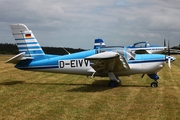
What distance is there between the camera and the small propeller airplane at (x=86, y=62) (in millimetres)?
10523

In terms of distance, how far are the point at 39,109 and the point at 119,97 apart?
116 inches

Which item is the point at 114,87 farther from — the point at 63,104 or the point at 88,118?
the point at 88,118

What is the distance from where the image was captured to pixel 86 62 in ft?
36.3

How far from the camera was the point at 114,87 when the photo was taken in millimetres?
10398

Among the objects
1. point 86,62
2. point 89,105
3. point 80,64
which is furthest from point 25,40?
point 89,105

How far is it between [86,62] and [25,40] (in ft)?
10.3

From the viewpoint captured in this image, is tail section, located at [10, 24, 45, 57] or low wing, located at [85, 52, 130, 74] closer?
low wing, located at [85, 52, 130, 74]

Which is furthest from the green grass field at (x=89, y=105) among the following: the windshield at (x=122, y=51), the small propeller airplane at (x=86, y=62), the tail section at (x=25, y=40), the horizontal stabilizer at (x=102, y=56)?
the tail section at (x=25, y=40)

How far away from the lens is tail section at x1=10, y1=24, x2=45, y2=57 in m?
11.3

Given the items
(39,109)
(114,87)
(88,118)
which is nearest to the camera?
(88,118)

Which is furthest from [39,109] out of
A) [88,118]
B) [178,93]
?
[178,93]

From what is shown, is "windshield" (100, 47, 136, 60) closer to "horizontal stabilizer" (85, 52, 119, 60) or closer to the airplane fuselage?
the airplane fuselage

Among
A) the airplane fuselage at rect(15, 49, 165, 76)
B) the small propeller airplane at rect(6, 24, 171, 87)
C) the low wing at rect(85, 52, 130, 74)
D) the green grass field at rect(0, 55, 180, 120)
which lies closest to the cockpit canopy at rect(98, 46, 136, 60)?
the small propeller airplane at rect(6, 24, 171, 87)

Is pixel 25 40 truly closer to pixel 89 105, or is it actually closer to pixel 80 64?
pixel 80 64
